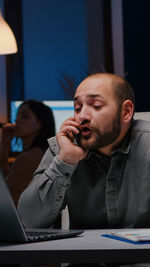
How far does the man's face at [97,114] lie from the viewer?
166cm

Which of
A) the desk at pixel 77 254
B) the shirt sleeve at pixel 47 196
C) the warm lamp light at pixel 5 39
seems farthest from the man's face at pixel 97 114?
the warm lamp light at pixel 5 39

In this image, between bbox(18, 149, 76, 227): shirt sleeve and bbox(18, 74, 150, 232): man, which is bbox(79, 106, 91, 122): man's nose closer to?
bbox(18, 74, 150, 232): man

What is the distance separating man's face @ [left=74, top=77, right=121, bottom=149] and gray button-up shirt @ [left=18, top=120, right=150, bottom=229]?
2.7 inches

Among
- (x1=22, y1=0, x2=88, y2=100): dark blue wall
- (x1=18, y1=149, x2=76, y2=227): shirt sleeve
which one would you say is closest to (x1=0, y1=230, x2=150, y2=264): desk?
(x1=18, y1=149, x2=76, y2=227): shirt sleeve

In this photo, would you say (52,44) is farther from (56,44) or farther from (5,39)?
(5,39)

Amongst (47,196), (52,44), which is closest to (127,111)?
(47,196)

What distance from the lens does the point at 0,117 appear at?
16.9 ft

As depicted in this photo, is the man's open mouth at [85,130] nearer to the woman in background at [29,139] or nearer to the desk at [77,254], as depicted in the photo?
the desk at [77,254]

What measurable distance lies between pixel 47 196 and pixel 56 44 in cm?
427

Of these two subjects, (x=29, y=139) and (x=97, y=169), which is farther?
(x=29, y=139)

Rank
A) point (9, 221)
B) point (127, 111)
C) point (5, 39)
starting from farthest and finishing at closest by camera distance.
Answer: point (5, 39) → point (127, 111) → point (9, 221)

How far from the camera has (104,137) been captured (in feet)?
5.52

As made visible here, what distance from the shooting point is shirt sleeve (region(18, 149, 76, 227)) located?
154 centimetres

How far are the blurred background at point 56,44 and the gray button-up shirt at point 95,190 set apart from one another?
3.68m
